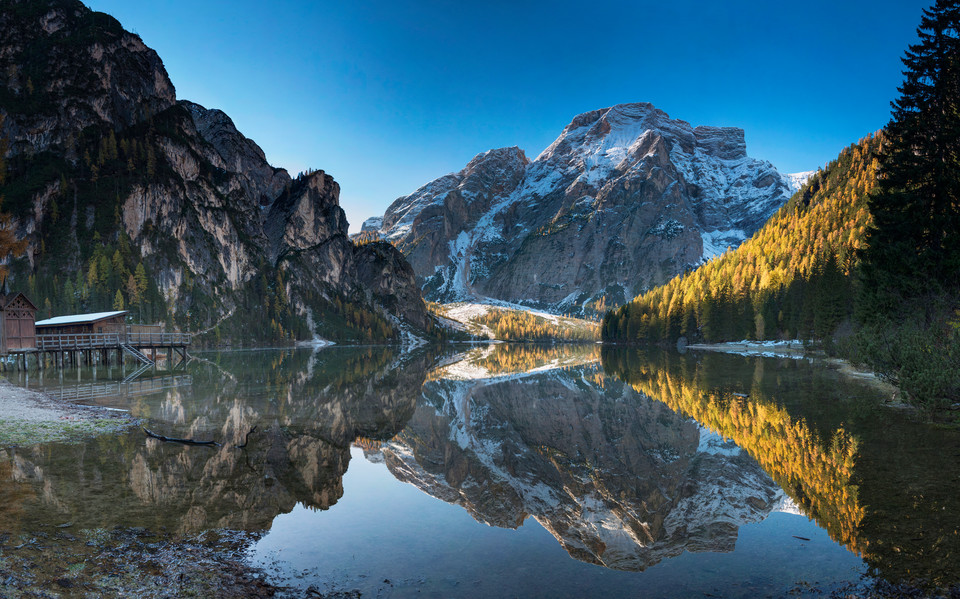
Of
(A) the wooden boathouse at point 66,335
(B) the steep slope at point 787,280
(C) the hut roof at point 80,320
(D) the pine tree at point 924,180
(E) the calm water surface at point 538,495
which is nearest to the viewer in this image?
(E) the calm water surface at point 538,495

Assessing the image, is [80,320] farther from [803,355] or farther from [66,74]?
[66,74]

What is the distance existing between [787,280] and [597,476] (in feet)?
359

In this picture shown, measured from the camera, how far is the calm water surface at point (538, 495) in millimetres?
10391

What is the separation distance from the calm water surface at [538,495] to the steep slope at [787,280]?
67529 millimetres

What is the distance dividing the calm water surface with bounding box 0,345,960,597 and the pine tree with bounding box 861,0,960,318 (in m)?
10.1

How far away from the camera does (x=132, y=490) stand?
47.1 feet

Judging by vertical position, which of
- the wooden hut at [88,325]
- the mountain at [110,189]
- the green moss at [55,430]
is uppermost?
the mountain at [110,189]

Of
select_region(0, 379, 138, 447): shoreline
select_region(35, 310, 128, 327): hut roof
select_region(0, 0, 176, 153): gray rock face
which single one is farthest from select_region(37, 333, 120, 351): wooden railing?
select_region(0, 0, 176, 153): gray rock face

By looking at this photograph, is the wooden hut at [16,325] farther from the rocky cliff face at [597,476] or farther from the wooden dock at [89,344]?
the rocky cliff face at [597,476]

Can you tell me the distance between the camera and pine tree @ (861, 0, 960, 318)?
99.2 feet

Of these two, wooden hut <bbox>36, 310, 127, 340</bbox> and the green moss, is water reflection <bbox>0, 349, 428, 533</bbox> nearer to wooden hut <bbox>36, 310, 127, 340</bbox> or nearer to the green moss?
the green moss

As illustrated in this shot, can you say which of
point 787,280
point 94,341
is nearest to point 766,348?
point 787,280

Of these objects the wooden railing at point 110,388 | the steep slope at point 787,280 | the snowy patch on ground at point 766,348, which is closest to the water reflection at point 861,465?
the wooden railing at point 110,388

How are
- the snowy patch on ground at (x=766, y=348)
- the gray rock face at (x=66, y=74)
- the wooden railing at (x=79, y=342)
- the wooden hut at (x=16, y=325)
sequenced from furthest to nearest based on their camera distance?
1. the gray rock face at (x=66, y=74)
2. the snowy patch on ground at (x=766, y=348)
3. the wooden railing at (x=79, y=342)
4. the wooden hut at (x=16, y=325)
